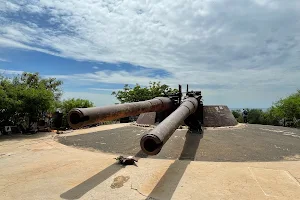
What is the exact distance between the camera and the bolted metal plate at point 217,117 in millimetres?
9625

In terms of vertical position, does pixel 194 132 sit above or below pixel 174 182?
above

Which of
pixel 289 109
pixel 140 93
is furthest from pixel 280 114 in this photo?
pixel 140 93

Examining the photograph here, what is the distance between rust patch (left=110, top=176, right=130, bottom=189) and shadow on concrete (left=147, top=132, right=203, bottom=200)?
2.42ft

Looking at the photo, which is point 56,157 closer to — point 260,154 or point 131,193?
point 131,193

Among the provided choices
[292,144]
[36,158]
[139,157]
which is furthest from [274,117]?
[36,158]

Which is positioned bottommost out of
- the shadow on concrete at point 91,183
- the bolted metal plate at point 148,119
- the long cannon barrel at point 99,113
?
the shadow on concrete at point 91,183

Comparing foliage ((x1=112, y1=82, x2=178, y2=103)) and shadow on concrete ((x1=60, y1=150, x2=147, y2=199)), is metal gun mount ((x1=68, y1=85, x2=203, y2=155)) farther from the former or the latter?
foliage ((x1=112, y1=82, x2=178, y2=103))

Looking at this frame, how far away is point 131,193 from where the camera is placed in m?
4.66

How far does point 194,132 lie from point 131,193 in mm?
4503

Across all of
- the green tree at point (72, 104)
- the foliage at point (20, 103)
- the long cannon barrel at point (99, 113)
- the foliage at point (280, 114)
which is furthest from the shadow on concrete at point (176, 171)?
the foliage at point (280, 114)

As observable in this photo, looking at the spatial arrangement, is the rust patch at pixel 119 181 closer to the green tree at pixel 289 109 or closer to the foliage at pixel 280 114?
the foliage at pixel 280 114

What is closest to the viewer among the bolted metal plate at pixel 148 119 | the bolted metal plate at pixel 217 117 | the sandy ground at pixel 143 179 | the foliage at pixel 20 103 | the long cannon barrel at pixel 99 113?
the long cannon barrel at pixel 99 113

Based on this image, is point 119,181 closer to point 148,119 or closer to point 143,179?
point 143,179

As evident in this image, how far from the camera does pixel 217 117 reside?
9.83 meters
